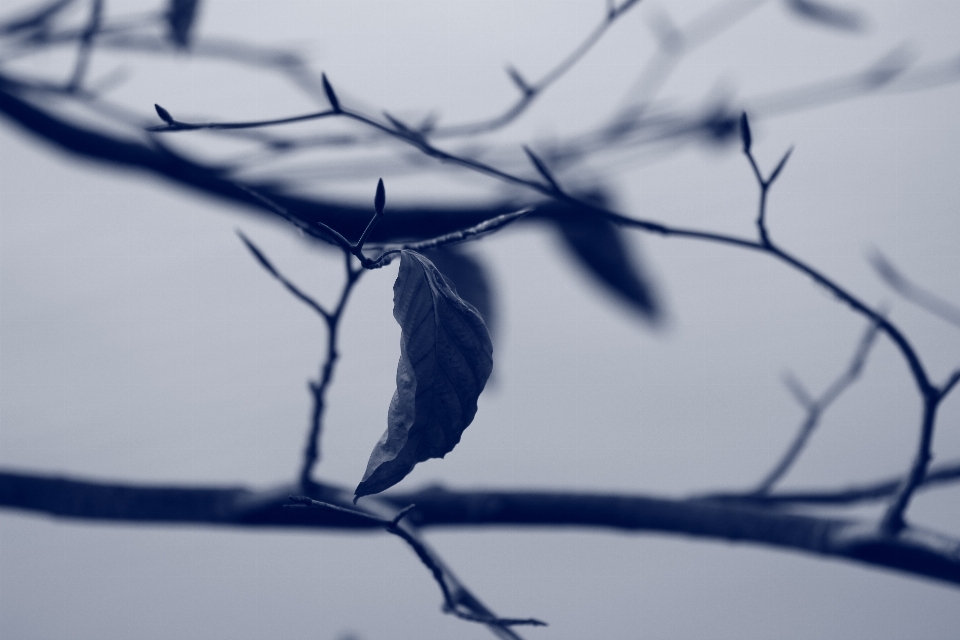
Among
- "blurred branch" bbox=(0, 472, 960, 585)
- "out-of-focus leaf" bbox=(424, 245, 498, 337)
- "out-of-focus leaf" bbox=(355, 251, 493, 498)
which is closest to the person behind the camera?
"out-of-focus leaf" bbox=(355, 251, 493, 498)

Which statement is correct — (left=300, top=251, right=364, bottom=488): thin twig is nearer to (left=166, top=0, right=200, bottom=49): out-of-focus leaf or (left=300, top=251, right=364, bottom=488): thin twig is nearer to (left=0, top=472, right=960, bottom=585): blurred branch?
(left=0, top=472, right=960, bottom=585): blurred branch

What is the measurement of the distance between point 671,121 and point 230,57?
0.28 meters

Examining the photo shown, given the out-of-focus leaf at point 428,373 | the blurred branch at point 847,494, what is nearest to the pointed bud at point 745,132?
the out-of-focus leaf at point 428,373

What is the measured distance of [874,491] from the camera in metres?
0.38

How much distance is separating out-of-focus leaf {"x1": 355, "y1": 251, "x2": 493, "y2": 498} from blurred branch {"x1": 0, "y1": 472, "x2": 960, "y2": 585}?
0.62ft

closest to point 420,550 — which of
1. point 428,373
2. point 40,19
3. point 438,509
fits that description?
point 428,373

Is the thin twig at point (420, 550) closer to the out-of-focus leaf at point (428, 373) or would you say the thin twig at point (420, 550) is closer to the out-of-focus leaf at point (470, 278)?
the out-of-focus leaf at point (428, 373)

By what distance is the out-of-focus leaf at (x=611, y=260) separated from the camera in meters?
0.50

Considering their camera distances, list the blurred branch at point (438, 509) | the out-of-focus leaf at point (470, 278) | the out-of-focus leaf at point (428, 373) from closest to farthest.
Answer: the out-of-focus leaf at point (428, 373) → the blurred branch at point (438, 509) → the out-of-focus leaf at point (470, 278)

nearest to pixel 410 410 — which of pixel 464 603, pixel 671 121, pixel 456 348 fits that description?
pixel 456 348

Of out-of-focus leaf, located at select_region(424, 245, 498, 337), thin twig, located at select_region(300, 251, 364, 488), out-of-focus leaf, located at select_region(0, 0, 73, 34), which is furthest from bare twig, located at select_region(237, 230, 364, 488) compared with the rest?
out-of-focus leaf, located at select_region(0, 0, 73, 34)

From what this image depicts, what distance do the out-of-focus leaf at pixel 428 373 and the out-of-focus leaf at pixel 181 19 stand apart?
258 mm

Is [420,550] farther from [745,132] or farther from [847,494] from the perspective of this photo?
[847,494]

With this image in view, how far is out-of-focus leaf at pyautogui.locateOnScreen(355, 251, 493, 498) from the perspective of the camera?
14 centimetres
